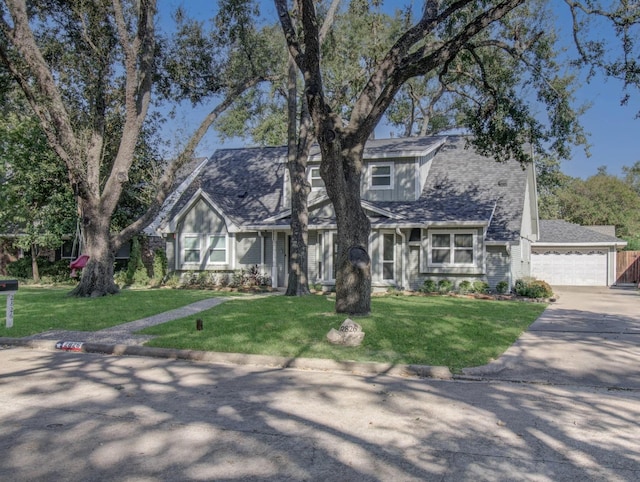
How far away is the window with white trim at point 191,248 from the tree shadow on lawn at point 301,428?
1598 centimetres

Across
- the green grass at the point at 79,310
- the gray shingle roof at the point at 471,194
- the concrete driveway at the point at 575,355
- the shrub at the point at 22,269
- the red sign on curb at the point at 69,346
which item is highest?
the gray shingle roof at the point at 471,194

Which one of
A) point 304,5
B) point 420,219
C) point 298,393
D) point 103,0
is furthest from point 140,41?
point 298,393

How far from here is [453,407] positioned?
19.3ft

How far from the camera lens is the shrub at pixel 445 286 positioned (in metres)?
19.9

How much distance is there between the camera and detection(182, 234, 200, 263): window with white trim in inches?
923

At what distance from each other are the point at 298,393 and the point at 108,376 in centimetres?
284

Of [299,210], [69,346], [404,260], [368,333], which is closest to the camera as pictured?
[69,346]

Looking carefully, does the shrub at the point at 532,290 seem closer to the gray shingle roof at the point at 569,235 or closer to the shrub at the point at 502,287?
the shrub at the point at 502,287

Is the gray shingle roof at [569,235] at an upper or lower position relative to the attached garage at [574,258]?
upper

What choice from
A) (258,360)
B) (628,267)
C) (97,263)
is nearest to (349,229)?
(258,360)

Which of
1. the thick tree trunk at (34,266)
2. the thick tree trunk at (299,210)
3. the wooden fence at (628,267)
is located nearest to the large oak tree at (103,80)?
the thick tree trunk at (299,210)

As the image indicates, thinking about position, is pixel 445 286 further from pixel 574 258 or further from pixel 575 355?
pixel 574 258

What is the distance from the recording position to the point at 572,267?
3045 cm

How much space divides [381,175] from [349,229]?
11.6m
